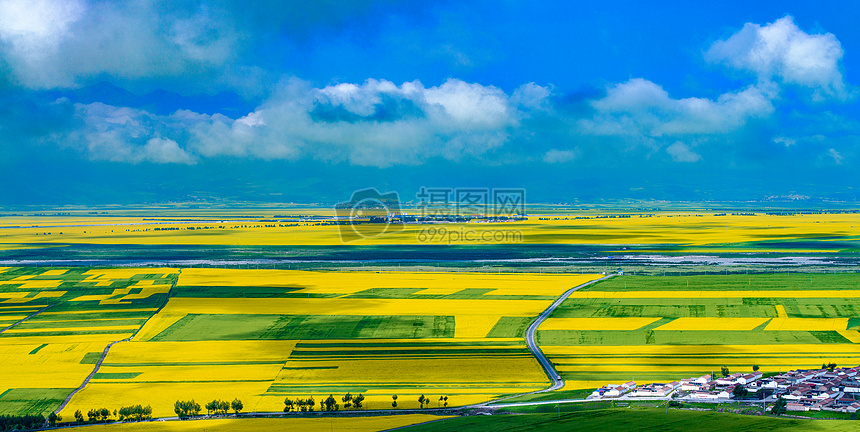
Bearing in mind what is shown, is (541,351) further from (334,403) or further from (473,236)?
(473,236)

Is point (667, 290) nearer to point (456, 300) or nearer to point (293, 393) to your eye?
point (456, 300)

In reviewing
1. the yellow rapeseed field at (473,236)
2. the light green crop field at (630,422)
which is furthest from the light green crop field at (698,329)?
the yellow rapeseed field at (473,236)

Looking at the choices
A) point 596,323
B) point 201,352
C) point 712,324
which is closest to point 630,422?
point 596,323

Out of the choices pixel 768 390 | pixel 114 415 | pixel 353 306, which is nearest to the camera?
pixel 114 415

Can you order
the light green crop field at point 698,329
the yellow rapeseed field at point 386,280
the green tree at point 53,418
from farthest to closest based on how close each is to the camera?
the yellow rapeseed field at point 386,280, the light green crop field at point 698,329, the green tree at point 53,418

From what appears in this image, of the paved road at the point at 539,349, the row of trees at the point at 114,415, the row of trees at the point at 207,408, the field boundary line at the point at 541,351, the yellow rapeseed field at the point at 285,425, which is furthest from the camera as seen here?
the paved road at the point at 539,349

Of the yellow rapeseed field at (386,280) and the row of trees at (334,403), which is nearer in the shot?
the row of trees at (334,403)

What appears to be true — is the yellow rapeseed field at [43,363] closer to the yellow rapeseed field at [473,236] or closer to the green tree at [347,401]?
the green tree at [347,401]
